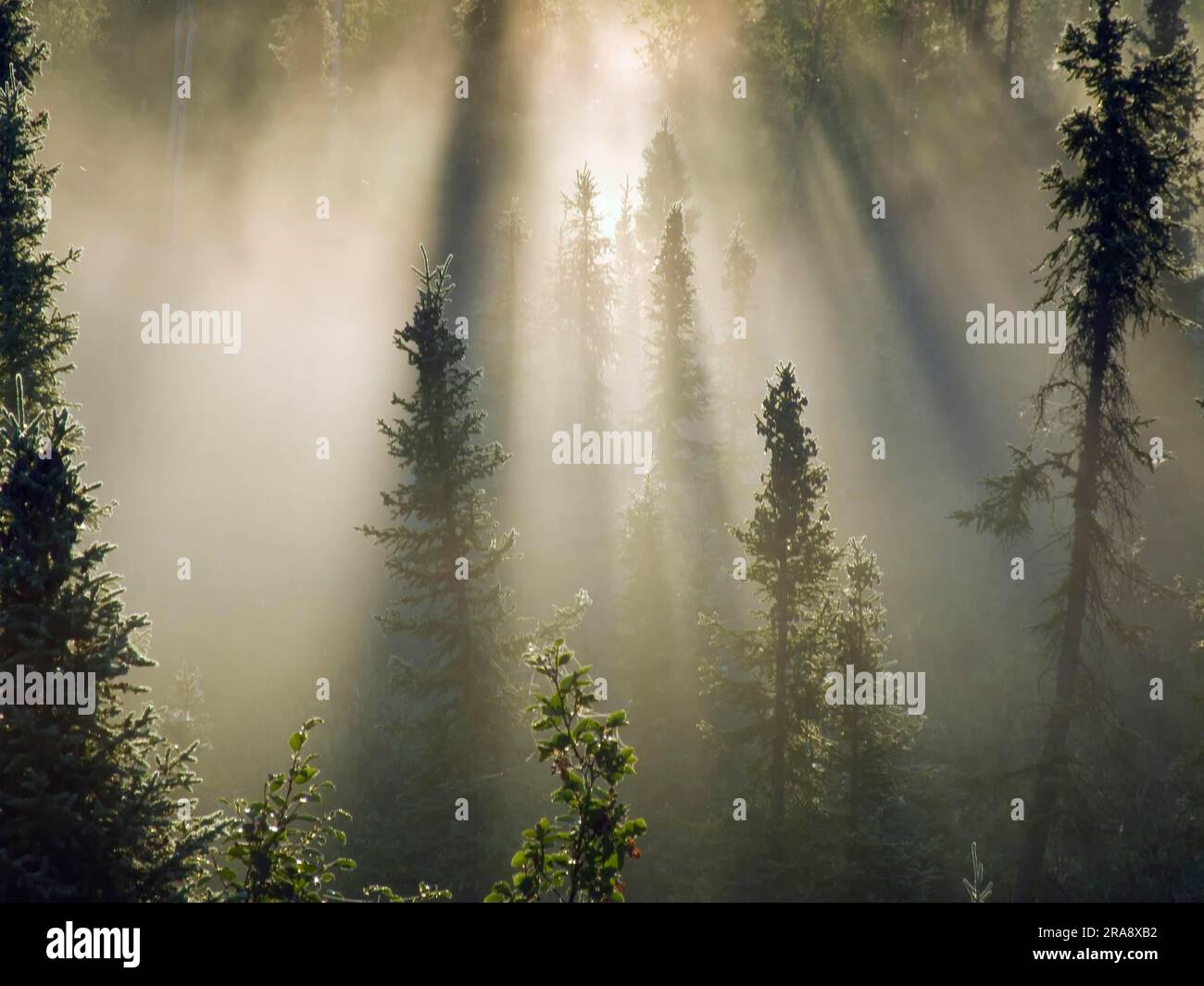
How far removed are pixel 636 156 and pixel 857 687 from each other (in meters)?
47.6

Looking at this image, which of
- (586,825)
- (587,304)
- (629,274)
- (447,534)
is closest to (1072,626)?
(447,534)

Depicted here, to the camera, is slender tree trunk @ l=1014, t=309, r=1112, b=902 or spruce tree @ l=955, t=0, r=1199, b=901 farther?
slender tree trunk @ l=1014, t=309, r=1112, b=902

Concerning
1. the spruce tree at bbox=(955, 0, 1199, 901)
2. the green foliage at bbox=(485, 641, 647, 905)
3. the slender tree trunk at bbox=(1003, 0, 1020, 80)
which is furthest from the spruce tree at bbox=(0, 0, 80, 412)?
the slender tree trunk at bbox=(1003, 0, 1020, 80)

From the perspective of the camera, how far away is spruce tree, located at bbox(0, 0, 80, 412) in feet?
64.3

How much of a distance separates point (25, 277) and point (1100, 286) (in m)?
22.8

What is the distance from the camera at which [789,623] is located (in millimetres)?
23031

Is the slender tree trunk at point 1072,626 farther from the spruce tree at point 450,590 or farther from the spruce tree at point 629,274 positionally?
the spruce tree at point 629,274

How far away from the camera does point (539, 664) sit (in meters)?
6.85

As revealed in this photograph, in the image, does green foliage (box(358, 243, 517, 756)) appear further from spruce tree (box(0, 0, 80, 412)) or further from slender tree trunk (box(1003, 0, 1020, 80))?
slender tree trunk (box(1003, 0, 1020, 80))

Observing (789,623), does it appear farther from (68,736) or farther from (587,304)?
(587,304)

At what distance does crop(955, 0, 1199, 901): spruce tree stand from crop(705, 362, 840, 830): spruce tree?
14.5ft

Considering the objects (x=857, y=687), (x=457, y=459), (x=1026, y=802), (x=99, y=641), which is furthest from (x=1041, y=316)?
(x=99, y=641)

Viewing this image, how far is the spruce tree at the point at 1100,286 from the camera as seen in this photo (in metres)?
18.1

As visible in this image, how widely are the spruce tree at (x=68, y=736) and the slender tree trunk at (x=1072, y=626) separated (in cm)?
1646
